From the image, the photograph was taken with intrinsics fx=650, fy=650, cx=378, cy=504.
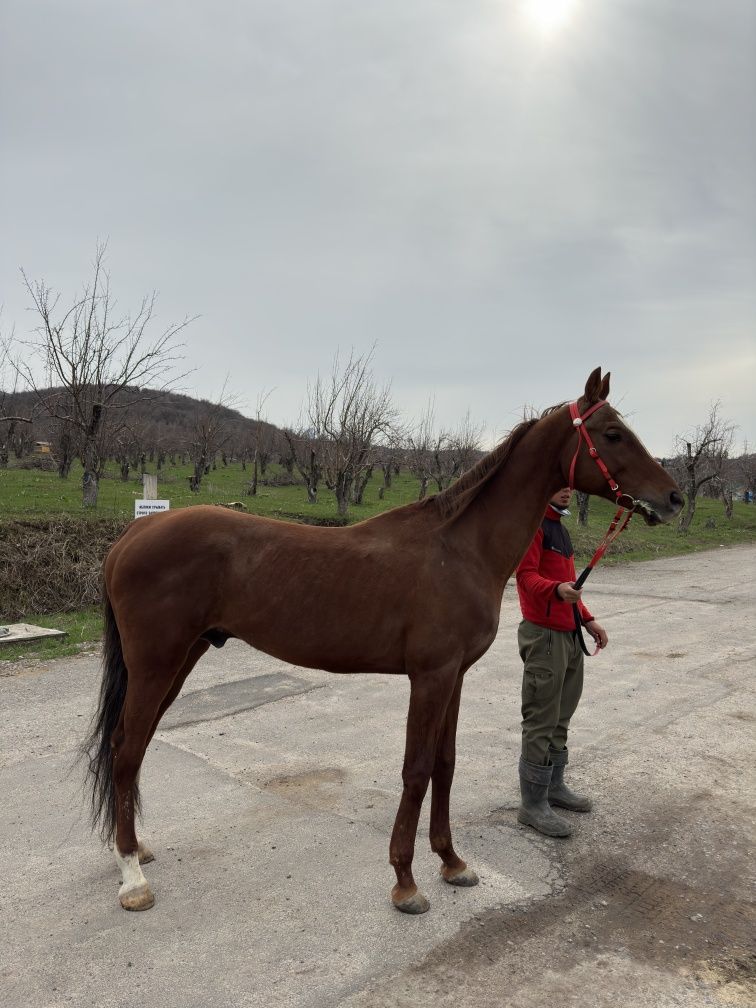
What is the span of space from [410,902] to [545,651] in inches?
58.0

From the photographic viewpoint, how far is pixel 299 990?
2381 mm

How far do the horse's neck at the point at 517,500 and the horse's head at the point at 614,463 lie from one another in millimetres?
106

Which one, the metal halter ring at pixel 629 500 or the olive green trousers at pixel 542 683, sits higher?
the metal halter ring at pixel 629 500

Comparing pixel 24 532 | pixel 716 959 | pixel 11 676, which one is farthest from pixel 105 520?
pixel 716 959

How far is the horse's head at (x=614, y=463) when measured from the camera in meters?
2.94

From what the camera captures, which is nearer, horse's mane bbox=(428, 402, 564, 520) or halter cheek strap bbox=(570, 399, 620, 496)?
halter cheek strap bbox=(570, 399, 620, 496)

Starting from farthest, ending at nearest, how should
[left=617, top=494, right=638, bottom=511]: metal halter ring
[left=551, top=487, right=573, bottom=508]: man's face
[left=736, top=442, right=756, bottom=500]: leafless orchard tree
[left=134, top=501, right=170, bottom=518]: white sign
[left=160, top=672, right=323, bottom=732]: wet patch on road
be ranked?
[left=736, top=442, right=756, bottom=500]: leafless orchard tree < [left=134, top=501, right=170, bottom=518]: white sign < [left=160, top=672, right=323, bottom=732]: wet patch on road < [left=551, top=487, right=573, bottom=508]: man's face < [left=617, top=494, right=638, bottom=511]: metal halter ring

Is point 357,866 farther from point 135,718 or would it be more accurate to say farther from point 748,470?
point 748,470

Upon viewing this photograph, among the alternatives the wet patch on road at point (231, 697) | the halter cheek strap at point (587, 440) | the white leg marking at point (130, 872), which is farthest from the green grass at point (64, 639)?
the halter cheek strap at point (587, 440)

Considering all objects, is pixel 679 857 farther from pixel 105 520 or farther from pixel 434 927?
pixel 105 520

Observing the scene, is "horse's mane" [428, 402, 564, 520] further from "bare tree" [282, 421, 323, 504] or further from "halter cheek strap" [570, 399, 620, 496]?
"bare tree" [282, 421, 323, 504]

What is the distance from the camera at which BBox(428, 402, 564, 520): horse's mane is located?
3.25 meters

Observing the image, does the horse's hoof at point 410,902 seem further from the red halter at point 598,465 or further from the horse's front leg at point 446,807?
the red halter at point 598,465

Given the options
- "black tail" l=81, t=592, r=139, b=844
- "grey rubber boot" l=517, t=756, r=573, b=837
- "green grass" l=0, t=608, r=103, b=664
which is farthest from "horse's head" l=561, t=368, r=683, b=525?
"green grass" l=0, t=608, r=103, b=664
